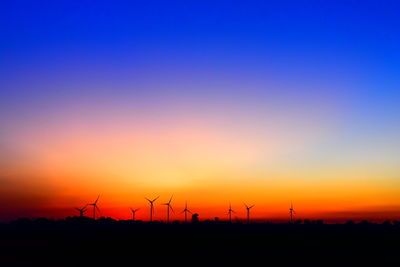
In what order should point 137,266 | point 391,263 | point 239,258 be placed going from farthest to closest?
point 239,258
point 391,263
point 137,266

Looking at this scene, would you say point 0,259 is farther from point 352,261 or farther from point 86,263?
point 352,261

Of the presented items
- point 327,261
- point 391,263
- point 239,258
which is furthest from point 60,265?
point 391,263

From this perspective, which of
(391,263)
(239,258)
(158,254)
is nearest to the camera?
(391,263)

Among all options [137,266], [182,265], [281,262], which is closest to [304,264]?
[281,262]

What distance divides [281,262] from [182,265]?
68.5 feet

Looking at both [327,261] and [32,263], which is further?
[327,261]

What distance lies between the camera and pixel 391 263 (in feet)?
306

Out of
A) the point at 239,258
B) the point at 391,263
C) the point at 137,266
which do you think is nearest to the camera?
the point at 137,266

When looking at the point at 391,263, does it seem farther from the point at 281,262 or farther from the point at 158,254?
the point at 158,254

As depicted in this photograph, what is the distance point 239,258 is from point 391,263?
30967 millimetres

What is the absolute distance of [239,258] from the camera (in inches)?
4050

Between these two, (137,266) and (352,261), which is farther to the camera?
(352,261)

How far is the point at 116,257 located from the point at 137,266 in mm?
19657

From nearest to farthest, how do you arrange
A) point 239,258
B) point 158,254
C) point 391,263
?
point 391,263 → point 239,258 → point 158,254
